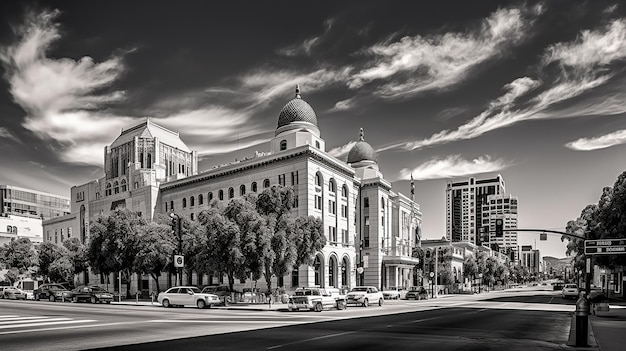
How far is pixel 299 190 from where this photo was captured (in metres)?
64.1

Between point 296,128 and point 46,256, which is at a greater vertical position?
point 296,128

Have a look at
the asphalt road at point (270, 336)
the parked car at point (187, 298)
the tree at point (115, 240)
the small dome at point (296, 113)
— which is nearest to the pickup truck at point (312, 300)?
the parked car at point (187, 298)

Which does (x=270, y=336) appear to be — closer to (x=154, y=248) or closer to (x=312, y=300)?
(x=312, y=300)

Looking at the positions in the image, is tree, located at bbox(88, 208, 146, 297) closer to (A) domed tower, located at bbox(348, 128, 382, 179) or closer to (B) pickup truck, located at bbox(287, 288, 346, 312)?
(B) pickup truck, located at bbox(287, 288, 346, 312)

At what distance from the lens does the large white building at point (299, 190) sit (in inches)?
2613

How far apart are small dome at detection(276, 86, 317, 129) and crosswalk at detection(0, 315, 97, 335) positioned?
51.2m

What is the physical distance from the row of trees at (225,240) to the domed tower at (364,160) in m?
33.1

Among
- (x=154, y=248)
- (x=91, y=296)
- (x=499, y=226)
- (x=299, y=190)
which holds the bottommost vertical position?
(x=91, y=296)

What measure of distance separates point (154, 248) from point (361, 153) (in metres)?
44.1

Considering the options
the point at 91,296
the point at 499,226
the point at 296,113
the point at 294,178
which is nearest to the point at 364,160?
the point at 296,113

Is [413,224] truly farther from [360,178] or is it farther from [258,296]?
[258,296]

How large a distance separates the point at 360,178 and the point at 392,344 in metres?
67.0

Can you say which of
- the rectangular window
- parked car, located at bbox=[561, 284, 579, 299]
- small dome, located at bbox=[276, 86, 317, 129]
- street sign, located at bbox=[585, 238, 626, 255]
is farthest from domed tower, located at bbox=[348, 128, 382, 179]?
street sign, located at bbox=[585, 238, 626, 255]

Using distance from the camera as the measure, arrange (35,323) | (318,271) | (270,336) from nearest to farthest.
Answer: (270,336)
(35,323)
(318,271)
